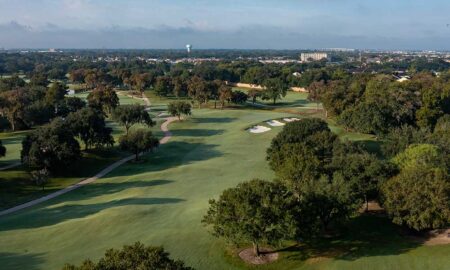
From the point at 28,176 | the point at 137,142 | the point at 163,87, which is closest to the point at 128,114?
the point at 137,142

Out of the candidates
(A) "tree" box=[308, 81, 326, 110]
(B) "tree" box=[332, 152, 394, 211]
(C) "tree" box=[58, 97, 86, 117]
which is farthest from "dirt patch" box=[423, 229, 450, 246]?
(C) "tree" box=[58, 97, 86, 117]

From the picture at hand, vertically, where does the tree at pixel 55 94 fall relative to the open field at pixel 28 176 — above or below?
above

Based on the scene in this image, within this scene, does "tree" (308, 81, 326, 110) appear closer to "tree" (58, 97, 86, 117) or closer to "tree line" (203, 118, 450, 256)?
"tree" (58, 97, 86, 117)

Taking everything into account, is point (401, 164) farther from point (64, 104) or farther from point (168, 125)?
point (64, 104)

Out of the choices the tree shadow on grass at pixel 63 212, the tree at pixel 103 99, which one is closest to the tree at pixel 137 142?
the tree shadow on grass at pixel 63 212

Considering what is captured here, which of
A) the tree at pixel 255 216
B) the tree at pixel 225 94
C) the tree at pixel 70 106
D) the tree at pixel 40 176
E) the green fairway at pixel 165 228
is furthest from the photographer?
the tree at pixel 225 94

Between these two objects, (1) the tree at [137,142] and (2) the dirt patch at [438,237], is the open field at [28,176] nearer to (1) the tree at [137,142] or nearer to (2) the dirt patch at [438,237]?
(1) the tree at [137,142]

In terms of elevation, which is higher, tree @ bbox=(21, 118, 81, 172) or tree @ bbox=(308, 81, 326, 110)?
tree @ bbox=(308, 81, 326, 110)
